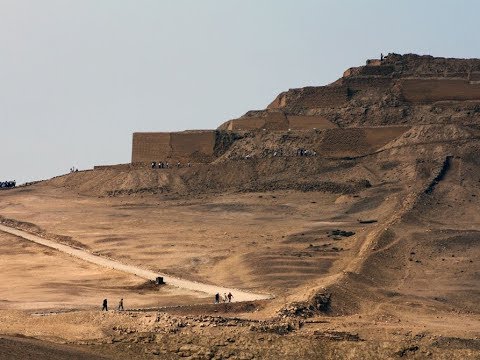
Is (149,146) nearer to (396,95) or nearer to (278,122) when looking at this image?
(278,122)

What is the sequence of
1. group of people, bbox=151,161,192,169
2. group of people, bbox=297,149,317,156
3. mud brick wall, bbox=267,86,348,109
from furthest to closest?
mud brick wall, bbox=267,86,348,109
group of people, bbox=151,161,192,169
group of people, bbox=297,149,317,156

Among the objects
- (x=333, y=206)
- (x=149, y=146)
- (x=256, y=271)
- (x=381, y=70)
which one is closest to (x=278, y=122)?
(x=149, y=146)

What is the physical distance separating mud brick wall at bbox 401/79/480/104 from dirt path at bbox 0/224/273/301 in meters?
26.7

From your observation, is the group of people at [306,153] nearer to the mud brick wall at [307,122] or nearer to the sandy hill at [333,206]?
the sandy hill at [333,206]

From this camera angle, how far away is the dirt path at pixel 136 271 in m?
37.2

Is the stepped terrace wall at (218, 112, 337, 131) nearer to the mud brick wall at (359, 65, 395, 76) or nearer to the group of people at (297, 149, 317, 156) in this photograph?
the group of people at (297, 149, 317, 156)

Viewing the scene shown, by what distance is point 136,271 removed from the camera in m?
43.4

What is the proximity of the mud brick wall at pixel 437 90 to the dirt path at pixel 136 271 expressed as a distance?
87.6 feet

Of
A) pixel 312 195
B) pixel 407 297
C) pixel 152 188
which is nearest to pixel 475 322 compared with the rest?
pixel 407 297

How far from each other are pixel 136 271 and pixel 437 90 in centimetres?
3262

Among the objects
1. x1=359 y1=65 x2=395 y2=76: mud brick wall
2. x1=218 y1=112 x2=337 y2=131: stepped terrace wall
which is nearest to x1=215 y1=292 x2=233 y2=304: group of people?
x1=218 y1=112 x2=337 y2=131: stepped terrace wall

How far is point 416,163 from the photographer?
198ft

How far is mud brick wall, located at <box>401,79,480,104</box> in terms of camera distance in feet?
229

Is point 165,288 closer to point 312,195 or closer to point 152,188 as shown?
point 312,195
